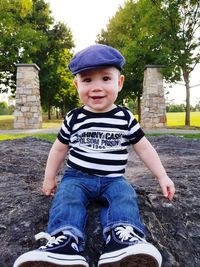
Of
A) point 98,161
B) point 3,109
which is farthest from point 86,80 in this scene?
point 3,109

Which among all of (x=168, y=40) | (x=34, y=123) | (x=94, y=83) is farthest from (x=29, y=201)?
(x=168, y=40)

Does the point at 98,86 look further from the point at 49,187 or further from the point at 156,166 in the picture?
the point at 49,187

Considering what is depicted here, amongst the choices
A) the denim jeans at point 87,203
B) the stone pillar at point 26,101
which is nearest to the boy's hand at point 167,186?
the denim jeans at point 87,203

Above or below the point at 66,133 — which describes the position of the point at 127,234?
below

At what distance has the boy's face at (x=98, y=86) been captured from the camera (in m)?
1.94

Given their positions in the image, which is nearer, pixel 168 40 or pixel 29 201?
pixel 29 201

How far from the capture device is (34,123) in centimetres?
1438

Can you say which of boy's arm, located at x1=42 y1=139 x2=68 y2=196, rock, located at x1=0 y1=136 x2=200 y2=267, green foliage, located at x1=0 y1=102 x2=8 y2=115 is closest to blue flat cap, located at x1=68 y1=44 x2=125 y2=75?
boy's arm, located at x1=42 y1=139 x2=68 y2=196

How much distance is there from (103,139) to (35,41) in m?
19.3

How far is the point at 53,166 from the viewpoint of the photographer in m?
2.09

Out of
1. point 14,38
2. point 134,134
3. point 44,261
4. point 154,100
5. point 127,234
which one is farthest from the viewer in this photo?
point 14,38

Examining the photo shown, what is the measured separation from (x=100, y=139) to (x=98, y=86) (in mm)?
294

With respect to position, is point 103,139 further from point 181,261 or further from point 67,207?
point 181,261

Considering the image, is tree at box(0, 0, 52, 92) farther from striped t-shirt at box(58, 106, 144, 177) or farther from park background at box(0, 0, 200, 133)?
striped t-shirt at box(58, 106, 144, 177)
